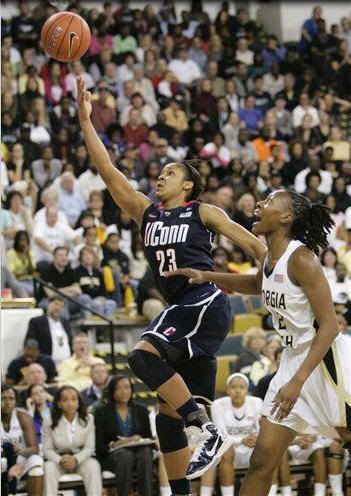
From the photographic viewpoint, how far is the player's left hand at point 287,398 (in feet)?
19.9

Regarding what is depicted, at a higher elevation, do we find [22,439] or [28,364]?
[28,364]

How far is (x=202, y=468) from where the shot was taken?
6328 mm

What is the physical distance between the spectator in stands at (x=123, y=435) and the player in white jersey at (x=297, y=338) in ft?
12.8

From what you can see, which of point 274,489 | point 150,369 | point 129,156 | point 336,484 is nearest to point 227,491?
point 274,489

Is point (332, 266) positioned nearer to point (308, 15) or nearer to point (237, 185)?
point (237, 185)

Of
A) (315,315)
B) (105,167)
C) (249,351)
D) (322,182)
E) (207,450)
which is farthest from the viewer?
(322,182)

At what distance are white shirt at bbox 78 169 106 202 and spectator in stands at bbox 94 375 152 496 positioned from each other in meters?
4.83

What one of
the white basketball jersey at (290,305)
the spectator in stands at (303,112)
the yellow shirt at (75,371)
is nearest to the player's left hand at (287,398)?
the white basketball jersey at (290,305)

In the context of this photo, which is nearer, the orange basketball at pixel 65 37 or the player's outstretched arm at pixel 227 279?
the player's outstretched arm at pixel 227 279

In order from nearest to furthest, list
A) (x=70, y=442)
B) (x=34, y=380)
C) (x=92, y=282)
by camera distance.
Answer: (x=70, y=442)
(x=34, y=380)
(x=92, y=282)

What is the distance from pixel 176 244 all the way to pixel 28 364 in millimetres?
5414

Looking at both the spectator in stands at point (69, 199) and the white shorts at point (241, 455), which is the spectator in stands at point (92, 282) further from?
the white shorts at point (241, 455)

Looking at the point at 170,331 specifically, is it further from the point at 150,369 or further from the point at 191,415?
the point at 191,415

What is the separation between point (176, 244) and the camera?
22.1ft
